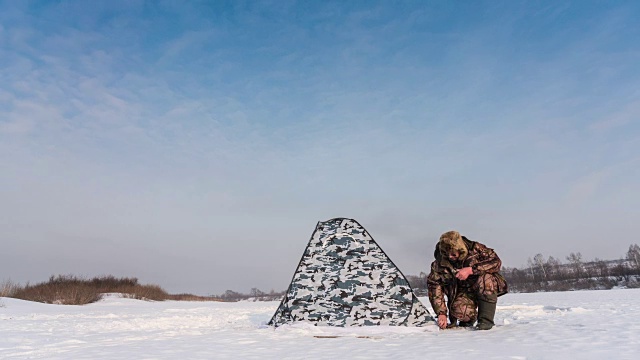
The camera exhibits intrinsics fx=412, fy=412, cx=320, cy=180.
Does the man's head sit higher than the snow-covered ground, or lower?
higher

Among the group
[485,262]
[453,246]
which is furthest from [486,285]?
[453,246]

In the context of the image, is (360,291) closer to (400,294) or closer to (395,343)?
(400,294)

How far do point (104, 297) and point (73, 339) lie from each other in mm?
17837

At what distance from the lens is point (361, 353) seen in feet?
10.3

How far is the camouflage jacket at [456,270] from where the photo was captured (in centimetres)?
438

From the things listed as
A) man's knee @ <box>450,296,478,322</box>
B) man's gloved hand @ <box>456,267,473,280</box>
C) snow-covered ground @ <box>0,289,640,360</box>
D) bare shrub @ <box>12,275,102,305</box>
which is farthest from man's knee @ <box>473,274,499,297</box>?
bare shrub @ <box>12,275,102,305</box>

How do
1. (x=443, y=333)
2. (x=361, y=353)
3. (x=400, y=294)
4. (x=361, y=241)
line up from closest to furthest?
1. (x=361, y=353)
2. (x=443, y=333)
3. (x=400, y=294)
4. (x=361, y=241)

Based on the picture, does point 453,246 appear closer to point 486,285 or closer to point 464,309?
point 486,285

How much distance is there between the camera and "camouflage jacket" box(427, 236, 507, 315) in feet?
14.4

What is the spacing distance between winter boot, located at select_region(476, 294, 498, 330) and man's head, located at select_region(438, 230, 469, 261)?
476mm

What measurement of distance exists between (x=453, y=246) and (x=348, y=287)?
1478mm

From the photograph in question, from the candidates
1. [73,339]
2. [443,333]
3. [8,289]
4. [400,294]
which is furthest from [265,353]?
[8,289]

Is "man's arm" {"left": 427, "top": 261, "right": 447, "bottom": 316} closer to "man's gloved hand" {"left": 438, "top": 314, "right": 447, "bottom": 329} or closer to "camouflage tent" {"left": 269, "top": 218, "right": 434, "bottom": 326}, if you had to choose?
"man's gloved hand" {"left": 438, "top": 314, "right": 447, "bottom": 329}

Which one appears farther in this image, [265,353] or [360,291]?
[360,291]
